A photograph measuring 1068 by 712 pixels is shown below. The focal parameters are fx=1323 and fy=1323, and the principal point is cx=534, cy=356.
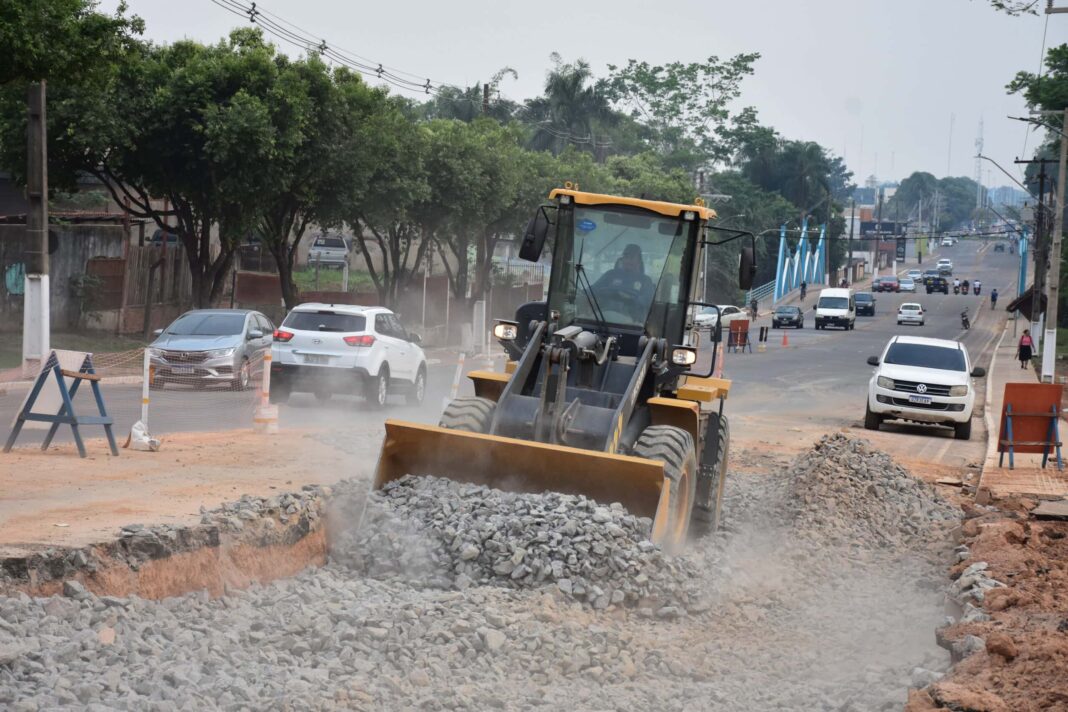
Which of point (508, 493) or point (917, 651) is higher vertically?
point (508, 493)

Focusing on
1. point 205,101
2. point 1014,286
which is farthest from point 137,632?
point 1014,286

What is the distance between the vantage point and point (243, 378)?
2233cm

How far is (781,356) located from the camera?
48.7m

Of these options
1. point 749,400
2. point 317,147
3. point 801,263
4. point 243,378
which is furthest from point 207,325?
point 801,263

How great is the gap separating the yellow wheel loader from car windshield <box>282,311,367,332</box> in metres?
9.19

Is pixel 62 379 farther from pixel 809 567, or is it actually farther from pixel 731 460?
pixel 731 460

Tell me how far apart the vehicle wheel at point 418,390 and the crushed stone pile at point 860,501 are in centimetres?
888

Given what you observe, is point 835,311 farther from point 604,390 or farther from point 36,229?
point 604,390

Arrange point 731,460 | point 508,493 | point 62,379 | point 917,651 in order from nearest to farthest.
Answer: point 917,651
point 508,493
point 62,379
point 731,460

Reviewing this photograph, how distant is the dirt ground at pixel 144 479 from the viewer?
10102mm

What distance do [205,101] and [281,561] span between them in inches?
847

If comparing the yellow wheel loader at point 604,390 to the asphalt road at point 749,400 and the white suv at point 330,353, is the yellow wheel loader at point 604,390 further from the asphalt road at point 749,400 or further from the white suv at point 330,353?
the white suv at point 330,353

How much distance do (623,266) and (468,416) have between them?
222 cm

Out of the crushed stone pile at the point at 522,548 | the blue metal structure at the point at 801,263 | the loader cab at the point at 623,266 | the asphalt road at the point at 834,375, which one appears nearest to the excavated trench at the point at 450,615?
the crushed stone pile at the point at 522,548
